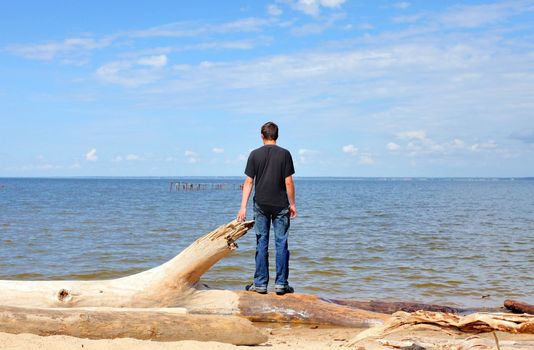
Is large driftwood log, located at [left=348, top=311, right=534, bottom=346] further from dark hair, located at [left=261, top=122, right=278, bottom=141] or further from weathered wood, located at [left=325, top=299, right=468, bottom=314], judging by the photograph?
dark hair, located at [left=261, top=122, right=278, bottom=141]

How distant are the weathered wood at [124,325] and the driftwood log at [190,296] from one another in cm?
93

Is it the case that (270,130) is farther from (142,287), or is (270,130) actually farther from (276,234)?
(142,287)

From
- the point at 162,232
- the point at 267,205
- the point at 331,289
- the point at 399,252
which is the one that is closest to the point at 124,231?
the point at 162,232

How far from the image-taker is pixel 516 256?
1568cm

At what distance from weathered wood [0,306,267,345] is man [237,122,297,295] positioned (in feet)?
5.59

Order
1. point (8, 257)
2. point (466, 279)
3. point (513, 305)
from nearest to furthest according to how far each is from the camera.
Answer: point (513, 305) → point (466, 279) → point (8, 257)

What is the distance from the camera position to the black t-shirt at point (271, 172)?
766 cm

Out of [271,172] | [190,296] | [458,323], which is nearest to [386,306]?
[458,323]

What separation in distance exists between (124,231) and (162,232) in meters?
1.56

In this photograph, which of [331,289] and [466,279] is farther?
[466,279]

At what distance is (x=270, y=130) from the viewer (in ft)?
25.5

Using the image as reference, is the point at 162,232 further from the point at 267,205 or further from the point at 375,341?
the point at 375,341

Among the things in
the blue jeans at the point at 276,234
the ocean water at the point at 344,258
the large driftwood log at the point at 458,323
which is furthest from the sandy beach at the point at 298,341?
the ocean water at the point at 344,258

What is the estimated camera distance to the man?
25.1 feet
